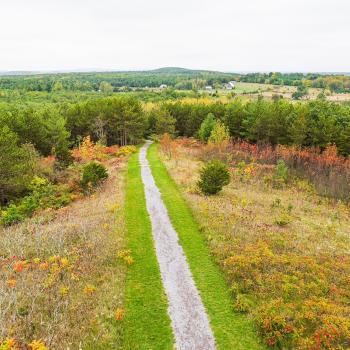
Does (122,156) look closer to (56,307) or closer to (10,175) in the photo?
(10,175)

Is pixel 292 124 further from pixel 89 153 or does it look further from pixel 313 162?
pixel 89 153

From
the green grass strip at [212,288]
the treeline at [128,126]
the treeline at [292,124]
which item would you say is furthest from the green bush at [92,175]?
the treeline at [292,124]

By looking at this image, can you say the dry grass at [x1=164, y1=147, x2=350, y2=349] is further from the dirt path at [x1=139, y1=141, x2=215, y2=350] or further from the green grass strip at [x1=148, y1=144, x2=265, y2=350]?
the dirt path at [x1=139, y1=141, x2=215, y2=350]

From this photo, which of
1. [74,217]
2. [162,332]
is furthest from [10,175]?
[162,332]

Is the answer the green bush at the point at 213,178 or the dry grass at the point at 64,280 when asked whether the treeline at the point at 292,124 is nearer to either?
the green bush at the point at 213,178

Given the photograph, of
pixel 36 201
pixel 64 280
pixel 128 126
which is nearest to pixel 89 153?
pixel 128 126

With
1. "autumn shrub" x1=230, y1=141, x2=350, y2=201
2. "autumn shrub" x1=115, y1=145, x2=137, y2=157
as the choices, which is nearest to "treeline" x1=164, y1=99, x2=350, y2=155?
"autumn shrub" x1=230, y1=141, x2=350, y2=201
